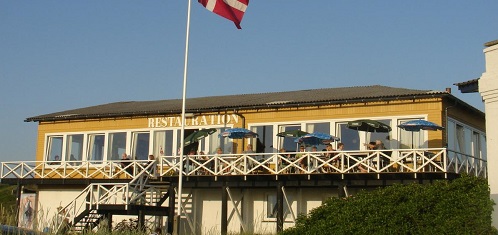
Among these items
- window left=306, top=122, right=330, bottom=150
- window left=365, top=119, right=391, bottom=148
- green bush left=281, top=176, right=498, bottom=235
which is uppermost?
window left=306, top=122, right=330, bottom=150

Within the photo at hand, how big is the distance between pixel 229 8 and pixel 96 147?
11.8 m

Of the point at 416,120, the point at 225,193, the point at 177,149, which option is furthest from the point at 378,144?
the point at 177,149

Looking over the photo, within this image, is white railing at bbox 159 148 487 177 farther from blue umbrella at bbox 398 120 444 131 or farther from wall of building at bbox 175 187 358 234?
wall of building at bbox 175 187 358 234

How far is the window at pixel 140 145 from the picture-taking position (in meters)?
31.6

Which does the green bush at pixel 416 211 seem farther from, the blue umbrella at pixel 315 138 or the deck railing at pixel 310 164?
the blue umbrella at pixel 315 138

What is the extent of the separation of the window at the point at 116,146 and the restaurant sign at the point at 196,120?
4.79 ft

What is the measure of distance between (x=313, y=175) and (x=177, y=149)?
7.18 meters

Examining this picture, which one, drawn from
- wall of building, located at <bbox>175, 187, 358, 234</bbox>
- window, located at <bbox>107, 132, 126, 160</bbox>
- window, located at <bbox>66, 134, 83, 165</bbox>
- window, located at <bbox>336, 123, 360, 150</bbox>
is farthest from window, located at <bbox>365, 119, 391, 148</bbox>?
window, located at <bbox>66, 134, 83, 165</bbox>

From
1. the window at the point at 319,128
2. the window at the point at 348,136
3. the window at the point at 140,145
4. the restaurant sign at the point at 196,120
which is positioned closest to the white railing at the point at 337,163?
the window at the point at 319,128

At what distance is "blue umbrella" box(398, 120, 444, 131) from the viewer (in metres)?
24.3

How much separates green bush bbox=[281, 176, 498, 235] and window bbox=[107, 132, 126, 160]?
57.4 feet

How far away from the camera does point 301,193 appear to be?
27938mm

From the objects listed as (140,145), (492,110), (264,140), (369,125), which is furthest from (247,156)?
(492,110)

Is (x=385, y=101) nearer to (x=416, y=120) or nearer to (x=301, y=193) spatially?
(x=416, y=120)
